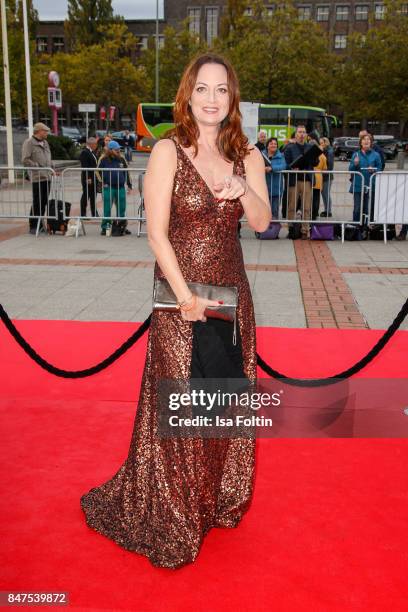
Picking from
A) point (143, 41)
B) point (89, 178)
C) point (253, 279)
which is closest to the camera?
point (253, 279)

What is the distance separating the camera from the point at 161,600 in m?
2.66

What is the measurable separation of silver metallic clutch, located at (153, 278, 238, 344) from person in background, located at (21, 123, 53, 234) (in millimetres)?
9453

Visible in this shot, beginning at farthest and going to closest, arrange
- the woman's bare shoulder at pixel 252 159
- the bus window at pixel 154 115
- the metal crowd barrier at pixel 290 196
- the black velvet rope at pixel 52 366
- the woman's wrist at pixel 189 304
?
1. the bus window at pixel 154 115
2. the metal crowd barrier at pixel 290 196
3. the black velvet rope at pixel 52 366
4. the woman's bare shoulder at pixel 252 159
5. the woman's wrist at pixel 189 304

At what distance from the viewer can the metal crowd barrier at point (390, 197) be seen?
36.5 feet

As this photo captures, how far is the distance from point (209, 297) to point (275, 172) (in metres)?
9.49

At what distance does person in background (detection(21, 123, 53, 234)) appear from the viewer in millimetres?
11852

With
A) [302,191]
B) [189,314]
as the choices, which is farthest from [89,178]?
[189,314]

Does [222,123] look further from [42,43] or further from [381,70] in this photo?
[42,43]

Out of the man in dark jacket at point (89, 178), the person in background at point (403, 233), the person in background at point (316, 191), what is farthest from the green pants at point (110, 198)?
the person in background at point (403, 233)

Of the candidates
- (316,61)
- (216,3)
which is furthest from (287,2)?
(216,3)

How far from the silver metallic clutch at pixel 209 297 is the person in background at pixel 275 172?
9.29 metres

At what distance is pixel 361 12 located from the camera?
70188mm

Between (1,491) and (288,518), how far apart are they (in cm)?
138

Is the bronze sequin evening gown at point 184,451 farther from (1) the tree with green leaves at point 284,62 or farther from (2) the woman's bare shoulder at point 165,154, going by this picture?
(1) the tree with green leaves at point 284,62
